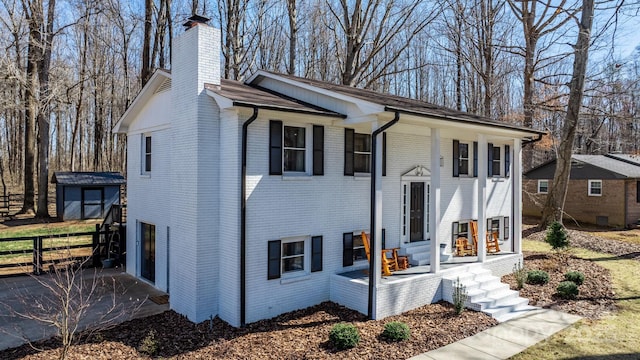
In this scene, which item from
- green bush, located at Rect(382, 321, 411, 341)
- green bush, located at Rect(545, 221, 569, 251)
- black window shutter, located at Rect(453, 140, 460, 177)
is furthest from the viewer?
green bush, located at Rect(545, 221, 569, 251)

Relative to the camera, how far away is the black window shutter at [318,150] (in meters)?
9.91

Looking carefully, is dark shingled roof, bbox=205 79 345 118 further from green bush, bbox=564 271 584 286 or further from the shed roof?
the shed roof

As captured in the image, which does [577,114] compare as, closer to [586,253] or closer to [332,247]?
[586,253]

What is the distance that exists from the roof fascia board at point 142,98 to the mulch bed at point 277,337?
20.9ft

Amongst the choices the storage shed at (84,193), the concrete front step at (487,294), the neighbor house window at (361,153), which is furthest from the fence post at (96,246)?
the concrete front step at (487,294)

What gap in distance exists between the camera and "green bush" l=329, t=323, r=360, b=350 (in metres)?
7.52

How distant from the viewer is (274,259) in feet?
30.2

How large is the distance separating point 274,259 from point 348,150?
3.50 metres

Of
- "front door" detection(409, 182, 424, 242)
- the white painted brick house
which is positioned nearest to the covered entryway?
"front door" detection(409, 182, 424, 242)

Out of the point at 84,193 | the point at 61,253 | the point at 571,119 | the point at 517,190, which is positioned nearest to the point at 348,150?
the point at 517,190

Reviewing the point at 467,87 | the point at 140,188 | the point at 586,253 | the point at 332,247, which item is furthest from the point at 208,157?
the point at 467,87

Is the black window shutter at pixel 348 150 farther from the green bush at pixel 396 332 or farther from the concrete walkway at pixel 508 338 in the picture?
the concrete walkway at pixel 508 338

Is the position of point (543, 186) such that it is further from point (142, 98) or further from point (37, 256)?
point (37, 256)

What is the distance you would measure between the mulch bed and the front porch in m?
0.23
